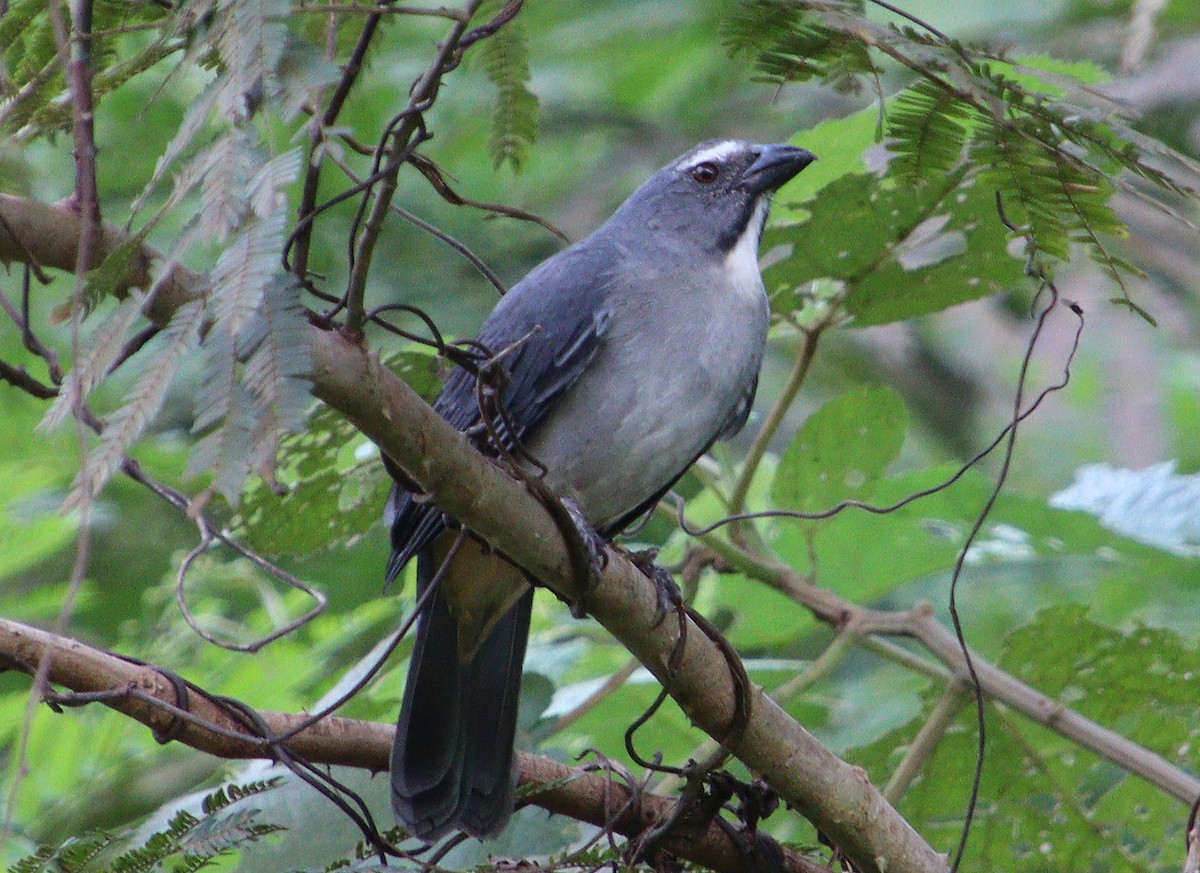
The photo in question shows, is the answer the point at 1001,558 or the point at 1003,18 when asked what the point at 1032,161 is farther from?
the point at 1003,18

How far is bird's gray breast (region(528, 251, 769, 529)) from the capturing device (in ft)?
10.6

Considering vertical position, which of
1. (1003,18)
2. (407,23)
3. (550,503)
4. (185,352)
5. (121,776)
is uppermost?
(407,23)

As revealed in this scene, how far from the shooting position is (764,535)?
4.37 metres

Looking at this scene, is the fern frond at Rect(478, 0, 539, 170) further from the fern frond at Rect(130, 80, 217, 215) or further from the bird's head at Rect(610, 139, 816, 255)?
the bird's head at Rect(610, 139, 816, 255)

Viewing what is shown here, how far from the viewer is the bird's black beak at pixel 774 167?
3.61m

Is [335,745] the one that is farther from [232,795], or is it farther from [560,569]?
[560,569]

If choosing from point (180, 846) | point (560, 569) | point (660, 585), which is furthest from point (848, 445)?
point (180, 846)

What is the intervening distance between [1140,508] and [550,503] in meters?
2.49

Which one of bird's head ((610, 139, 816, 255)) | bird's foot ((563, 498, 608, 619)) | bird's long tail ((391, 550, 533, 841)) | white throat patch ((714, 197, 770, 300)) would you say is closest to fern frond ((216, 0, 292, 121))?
bird's foot ((563, 498, 608, 619))

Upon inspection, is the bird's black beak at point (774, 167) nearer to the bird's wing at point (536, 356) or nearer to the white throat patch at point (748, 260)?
the white throat patch at point (748, 260)

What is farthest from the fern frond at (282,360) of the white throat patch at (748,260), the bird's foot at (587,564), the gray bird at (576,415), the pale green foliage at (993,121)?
the white throat patch at (748,260)

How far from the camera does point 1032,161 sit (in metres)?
2.24

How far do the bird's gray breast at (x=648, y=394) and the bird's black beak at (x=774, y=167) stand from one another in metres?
0.43

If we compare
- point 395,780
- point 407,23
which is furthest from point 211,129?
point 407,23
